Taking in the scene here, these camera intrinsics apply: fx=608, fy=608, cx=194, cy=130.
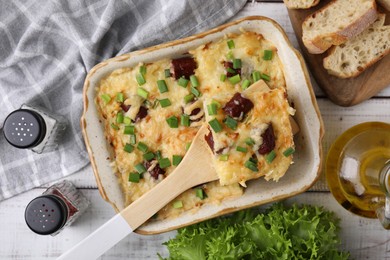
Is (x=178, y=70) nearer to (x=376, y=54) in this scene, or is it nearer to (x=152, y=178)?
(x=152, y=178)

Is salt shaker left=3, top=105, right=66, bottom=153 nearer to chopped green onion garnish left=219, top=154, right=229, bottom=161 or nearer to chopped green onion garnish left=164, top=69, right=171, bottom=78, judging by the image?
chopped green onion garnish left=164, top=69, right=171, bottom=78

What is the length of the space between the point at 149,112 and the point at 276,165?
0.63 meters

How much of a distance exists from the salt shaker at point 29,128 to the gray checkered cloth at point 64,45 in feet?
0.45

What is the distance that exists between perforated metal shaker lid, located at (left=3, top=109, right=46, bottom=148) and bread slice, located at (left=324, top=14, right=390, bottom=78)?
134cm

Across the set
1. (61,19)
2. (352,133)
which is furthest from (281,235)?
(61,19)

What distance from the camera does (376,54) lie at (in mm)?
2783

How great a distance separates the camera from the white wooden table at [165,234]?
2936 millimetres

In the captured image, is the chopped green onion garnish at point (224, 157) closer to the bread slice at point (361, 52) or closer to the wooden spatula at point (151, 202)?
the wooden spatula at point (151, 202)

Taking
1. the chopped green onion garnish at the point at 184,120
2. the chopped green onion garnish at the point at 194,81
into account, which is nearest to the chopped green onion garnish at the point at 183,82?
the chopped green onion garnish at the point at 194,81

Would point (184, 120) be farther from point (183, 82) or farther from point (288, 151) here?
point (288, 151)

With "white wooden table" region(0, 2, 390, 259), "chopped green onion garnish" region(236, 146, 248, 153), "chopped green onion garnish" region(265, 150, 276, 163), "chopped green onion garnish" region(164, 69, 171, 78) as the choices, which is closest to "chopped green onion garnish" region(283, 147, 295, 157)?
"chopped green onion garnish" region(265, 150, 276, 163)

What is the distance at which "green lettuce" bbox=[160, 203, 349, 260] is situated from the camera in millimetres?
2623

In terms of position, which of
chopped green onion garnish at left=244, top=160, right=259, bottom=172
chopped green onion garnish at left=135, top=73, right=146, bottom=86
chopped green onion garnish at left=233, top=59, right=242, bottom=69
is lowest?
chopped green onion garnish at left=244, top=160, right=259, bottom=172

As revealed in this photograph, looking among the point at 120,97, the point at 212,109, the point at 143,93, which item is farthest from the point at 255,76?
the point at 120,97
